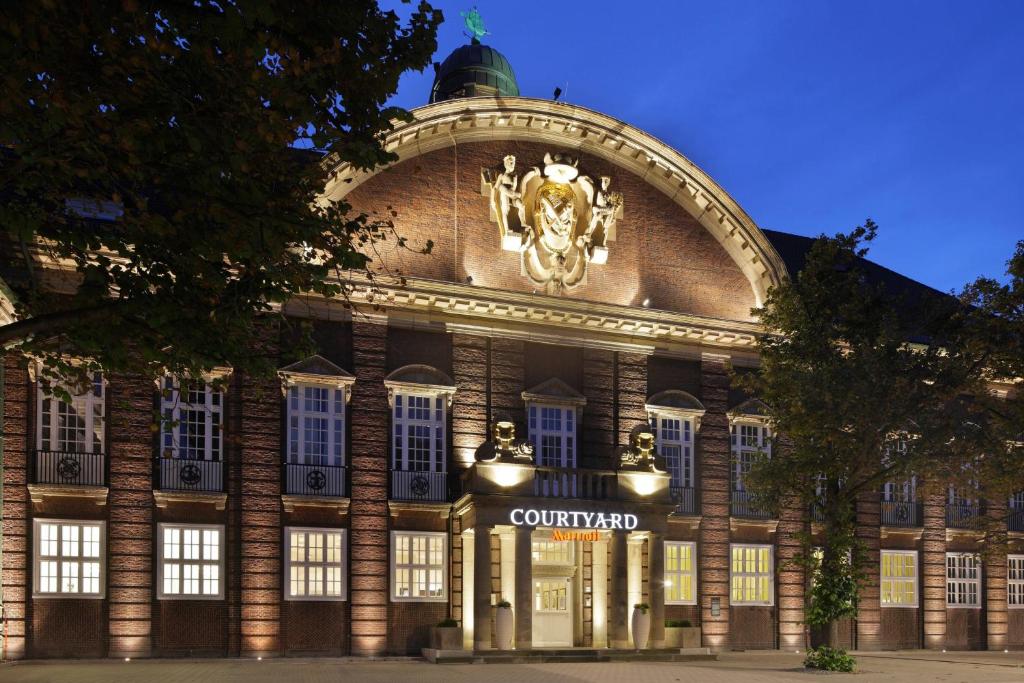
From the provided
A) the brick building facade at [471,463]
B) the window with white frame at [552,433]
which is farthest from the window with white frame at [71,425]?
the window with white frame at [552,433]

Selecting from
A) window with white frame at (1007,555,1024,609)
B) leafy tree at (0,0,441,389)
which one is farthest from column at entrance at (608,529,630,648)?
leafy tree at (0,0,441,389)

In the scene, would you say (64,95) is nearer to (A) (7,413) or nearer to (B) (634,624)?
(A) (7,413)

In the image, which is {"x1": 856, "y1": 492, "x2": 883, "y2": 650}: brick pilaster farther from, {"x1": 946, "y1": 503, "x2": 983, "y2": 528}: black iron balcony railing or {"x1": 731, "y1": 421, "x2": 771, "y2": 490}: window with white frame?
{"x1": 731, "y1": 421, "x2": 771, "y2": 490}: window with white frame

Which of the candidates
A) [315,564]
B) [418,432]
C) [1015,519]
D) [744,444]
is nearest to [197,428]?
[315,564]

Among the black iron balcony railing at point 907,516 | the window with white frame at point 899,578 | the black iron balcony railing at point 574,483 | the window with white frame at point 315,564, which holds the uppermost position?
the black iron balcony railing at point 574,483

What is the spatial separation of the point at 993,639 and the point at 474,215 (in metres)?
23.9

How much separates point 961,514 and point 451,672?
22.4 metres

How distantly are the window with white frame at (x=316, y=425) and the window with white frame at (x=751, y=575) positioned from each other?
13.2 meters

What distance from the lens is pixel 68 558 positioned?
28.2 meters

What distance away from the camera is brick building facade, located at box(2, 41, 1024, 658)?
28609mm

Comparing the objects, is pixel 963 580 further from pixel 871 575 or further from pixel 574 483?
pixel 574 483

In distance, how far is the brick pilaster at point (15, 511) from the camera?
27.2 metres

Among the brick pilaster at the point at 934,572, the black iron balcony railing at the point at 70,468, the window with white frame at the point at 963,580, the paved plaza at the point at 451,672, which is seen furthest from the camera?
the window with white frame at the point at 963,580

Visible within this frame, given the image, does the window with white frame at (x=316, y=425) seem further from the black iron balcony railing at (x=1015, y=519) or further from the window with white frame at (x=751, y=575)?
the black iron balcony railing at (x=1015, y=519)
